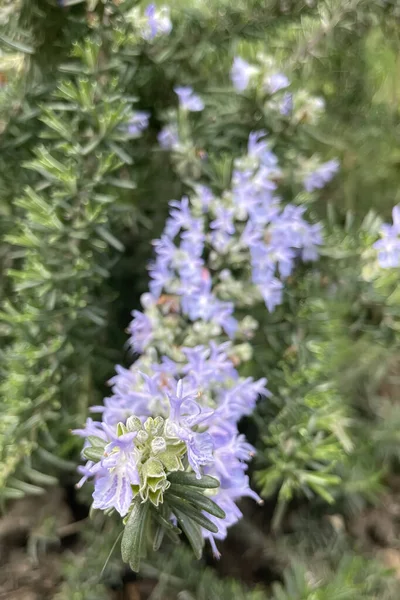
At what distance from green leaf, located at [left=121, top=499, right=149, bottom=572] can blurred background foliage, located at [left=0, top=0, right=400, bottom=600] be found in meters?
0.28

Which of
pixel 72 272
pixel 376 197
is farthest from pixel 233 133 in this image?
pixel 376 197

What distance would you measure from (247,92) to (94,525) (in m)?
0.68

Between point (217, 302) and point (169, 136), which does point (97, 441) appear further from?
point (169, 136)

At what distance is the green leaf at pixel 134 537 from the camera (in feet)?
1.30

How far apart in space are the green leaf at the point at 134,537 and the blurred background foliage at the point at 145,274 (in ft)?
0.91

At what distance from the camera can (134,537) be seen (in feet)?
1.31

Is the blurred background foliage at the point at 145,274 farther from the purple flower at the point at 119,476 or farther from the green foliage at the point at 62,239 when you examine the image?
the purple flower at the point at 119,476

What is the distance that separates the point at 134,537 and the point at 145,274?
1.82 ft

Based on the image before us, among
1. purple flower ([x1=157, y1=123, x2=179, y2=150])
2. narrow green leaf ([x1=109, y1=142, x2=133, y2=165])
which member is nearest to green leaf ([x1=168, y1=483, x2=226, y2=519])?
narrow green leaf ([x1=109, y1=142, x2=133, y2=165])

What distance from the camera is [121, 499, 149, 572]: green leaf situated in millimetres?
396

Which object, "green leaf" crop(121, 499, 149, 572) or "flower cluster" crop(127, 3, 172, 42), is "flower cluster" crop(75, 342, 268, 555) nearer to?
"green leaf" crop(121, 499, 149, 572)

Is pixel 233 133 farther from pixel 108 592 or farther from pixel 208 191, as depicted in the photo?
pixel 108 592

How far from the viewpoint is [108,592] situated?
0.79m

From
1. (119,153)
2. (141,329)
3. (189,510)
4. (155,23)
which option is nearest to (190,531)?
(189,510)
